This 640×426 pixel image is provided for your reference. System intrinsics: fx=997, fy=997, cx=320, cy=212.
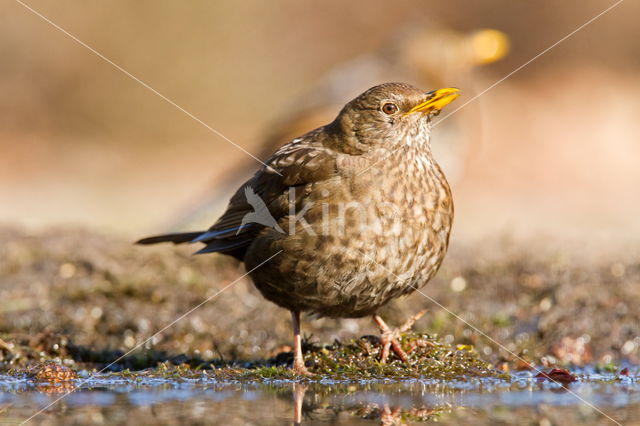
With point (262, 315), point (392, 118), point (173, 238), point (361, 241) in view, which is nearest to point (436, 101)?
point (392, 118)

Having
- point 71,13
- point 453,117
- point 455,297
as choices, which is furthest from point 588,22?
point 455,297

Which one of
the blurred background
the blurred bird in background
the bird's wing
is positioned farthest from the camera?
the blurred background

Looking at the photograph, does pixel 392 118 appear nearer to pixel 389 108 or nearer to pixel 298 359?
pixel 389 108

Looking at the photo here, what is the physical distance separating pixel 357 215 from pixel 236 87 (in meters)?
12.6

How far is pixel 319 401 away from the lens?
4398 millimetres

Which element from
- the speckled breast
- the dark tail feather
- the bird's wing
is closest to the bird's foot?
the speckled breast

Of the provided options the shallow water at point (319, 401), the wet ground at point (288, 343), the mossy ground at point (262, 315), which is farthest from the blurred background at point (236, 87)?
the shallow water at point (319, 401)

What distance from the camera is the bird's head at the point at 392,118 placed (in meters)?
5.59

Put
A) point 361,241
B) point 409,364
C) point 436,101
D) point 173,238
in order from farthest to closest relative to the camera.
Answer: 1. point 173,238
2. point 436,101
3. point 409,364
4. point 361,241

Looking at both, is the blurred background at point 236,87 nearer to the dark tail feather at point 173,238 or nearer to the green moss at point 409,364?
the dark tail feather at point 173,238

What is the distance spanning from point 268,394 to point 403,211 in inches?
49.7

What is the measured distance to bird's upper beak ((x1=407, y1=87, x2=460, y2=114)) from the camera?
552 cm

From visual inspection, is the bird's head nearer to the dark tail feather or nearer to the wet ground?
the wet ground

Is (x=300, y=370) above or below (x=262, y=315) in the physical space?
below
